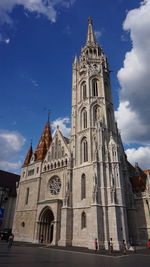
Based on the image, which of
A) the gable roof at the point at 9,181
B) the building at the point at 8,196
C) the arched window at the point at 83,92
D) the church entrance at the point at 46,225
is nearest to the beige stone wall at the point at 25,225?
the church entrance at the point at 46,225

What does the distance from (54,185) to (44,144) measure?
10.4 meters

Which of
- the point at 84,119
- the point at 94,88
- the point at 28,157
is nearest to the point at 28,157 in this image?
the point at 28,157

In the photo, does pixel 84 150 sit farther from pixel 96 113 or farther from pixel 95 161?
pixel 96 113

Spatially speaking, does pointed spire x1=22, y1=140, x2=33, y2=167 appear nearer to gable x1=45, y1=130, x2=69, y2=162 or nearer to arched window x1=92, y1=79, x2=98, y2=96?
gable x1=45, y1=130, x2=69, y2=162

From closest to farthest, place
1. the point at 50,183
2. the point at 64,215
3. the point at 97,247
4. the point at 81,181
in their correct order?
the point at 97,247 < the point at 64,215 < the point at 81,181 < the point at 50,183

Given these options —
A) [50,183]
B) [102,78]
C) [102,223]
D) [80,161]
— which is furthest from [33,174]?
[102,78]

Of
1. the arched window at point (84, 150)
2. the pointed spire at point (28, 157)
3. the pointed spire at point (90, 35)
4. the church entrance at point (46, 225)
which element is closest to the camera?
the church entrance at point (46, 225)

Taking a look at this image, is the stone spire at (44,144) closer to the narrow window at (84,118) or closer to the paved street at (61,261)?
the narrow window at (84,118)

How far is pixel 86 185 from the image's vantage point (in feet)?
77.6

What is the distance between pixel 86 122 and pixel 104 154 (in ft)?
22.7

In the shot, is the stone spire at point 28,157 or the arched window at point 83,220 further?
the stone spire at point 28,157

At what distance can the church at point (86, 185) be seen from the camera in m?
21.1

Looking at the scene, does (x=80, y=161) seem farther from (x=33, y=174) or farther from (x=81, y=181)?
(x=33, y=174)

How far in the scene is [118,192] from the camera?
70.8 feet
